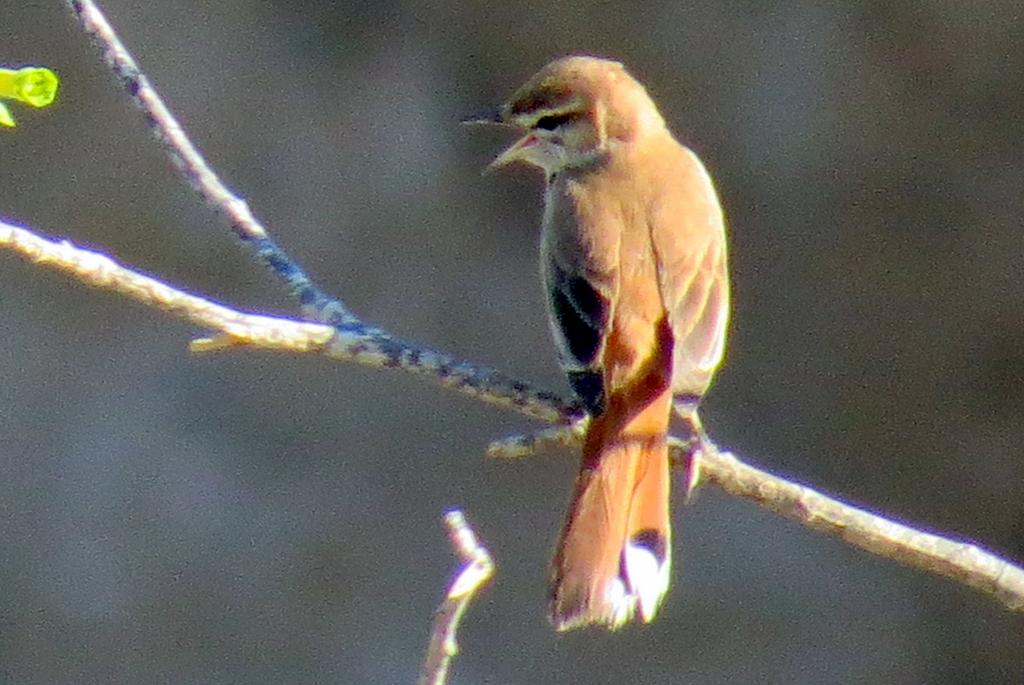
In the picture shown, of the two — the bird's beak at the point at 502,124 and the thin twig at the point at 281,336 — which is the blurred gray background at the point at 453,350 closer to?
the bird's beak at the point at 502,124

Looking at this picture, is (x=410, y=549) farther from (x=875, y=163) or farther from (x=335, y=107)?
(x=875, y=163)

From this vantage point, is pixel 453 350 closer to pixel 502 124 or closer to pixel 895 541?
pixel 502 124

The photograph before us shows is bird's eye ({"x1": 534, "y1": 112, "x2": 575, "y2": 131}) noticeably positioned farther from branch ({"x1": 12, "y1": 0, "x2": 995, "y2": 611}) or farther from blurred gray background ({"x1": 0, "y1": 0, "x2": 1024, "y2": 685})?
blurred gray background ({"x1": 0, "y1": 0, "x2": 1024, "y2": 685})

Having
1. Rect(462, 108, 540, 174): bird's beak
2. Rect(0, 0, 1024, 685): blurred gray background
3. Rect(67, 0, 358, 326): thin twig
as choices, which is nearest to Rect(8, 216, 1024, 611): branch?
Rect(67, 0, 358, 326): thin twig

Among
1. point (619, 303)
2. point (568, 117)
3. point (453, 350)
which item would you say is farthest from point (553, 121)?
point (453, 350)

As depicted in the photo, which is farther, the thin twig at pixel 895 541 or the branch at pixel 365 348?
the thin twig at pixel 895 541


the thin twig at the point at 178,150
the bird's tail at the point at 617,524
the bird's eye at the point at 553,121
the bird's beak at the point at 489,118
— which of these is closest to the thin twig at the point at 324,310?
the thin twig at the point at 178,150

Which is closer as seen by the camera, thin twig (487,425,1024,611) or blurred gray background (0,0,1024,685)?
thin twig (487,425,1024,611)

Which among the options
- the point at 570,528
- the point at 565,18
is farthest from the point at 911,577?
the point at 570,528
